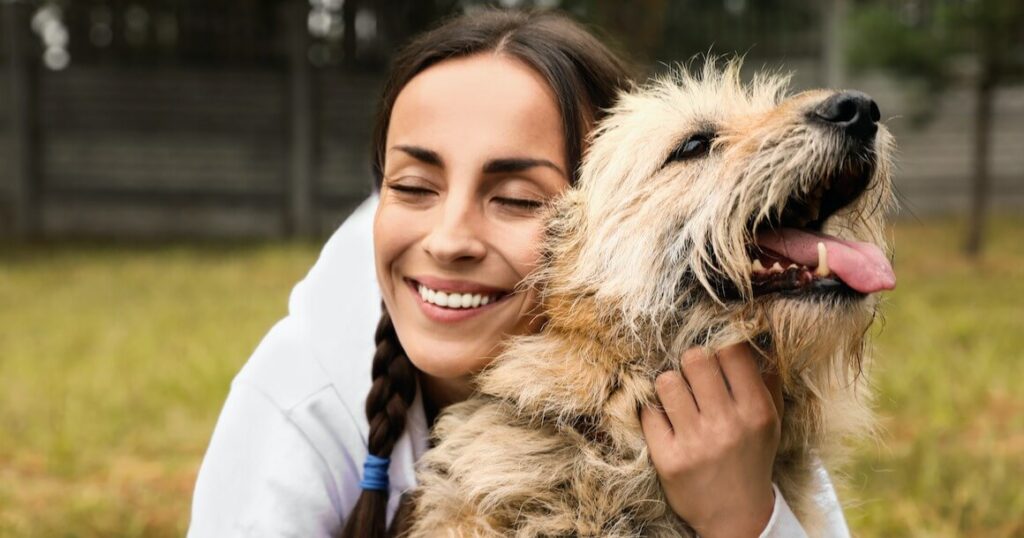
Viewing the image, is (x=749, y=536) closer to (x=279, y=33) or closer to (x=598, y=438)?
(x=598, y=438)

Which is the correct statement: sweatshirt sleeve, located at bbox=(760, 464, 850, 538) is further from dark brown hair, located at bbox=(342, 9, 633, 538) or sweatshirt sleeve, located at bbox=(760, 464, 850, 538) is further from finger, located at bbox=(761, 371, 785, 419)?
dark brown hair, located at bbox=(342, 9, 633, 538)

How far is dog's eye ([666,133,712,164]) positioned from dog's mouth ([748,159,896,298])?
222 millimetres

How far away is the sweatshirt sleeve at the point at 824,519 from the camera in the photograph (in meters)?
1.97

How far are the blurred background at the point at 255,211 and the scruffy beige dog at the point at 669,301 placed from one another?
719 mm

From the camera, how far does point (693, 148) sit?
2.06 metres

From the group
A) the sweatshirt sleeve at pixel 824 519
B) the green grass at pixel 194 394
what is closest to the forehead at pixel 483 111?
the sweatshirt sleeve at pixel 824 519

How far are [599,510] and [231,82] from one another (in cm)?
1229

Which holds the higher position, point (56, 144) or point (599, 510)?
point (599, 510)

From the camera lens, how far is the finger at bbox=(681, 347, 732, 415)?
1.97 meters

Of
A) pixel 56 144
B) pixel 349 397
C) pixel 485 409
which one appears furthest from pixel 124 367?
pixel 56 144

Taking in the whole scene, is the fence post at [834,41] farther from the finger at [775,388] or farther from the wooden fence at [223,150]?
the finger at [775,388]

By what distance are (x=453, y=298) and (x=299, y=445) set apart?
0.55 m

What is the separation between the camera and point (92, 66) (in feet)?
42.5

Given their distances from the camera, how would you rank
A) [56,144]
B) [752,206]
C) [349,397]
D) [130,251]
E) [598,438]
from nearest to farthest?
[752,206] < [598,438] < [349,397] < [130,251] < [56,144]
